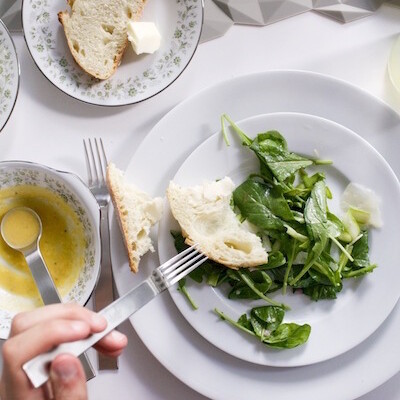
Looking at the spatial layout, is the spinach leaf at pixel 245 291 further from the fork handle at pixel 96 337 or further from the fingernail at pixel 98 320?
the fingernail at pixel 98 320

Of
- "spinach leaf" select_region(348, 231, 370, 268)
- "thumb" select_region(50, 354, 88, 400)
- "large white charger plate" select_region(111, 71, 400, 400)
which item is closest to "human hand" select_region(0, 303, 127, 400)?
"thumb" select_region(50, 354, 88, 400)

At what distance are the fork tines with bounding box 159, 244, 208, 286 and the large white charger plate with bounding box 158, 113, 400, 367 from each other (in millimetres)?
57

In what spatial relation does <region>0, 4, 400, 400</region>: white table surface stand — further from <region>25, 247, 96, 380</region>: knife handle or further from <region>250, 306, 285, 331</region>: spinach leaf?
<region>250, 306, 285, 331</region>: spinach leaf

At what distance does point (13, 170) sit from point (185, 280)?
45 cm

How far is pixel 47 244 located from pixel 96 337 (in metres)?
0.49

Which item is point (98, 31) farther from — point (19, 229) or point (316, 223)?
point (316, 223)

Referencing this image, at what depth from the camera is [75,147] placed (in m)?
1.48

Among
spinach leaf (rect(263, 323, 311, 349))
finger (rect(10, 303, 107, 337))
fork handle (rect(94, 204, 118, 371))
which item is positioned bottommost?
spinach leaf (rect(263, 323, 311, 349))

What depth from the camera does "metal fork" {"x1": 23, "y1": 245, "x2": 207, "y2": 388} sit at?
0.99 meters

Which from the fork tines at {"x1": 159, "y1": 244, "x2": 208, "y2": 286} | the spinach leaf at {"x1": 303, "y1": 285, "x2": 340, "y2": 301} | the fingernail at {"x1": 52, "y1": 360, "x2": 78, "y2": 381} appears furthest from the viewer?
the spinach leaf at {"x1": 303, "y1": 285, "x2": 340, "y2": 301}

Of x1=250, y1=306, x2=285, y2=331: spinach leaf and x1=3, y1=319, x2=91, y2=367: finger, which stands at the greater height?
x1=3, y1=319, x2=91, y2=367: finger

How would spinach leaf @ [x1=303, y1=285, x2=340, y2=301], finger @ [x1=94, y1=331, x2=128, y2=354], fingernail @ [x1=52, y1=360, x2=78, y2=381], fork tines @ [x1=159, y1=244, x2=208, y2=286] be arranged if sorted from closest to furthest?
→ fingernail @ [x1=52, y1=360, x2=78, y2=381]
finger @ [x1=94, y1=331, x2=128, y2=354]
fork tines @ [x1=159, y1=244, x2=208, y2=286]
spinach leaf @ [x1=303, y1=285, x2=340, y2=301]

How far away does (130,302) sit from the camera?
119 cm

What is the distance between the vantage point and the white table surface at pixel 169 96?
4.83 ft
